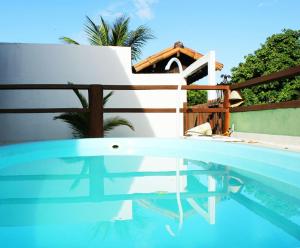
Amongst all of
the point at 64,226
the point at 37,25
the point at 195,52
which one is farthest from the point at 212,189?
the point at 37,25

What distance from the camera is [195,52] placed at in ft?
31.7

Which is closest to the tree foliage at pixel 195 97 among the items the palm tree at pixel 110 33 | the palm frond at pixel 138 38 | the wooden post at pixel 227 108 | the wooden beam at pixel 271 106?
the palm frond at pixel 138 38

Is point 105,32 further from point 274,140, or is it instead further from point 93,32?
point 274,140

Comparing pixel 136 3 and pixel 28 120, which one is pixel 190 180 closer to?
pixel 28 120

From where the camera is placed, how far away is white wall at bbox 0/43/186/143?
6840mm

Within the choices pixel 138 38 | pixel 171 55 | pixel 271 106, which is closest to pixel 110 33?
pixel 138 38

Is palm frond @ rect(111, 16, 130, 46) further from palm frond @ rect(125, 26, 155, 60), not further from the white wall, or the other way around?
the white wall

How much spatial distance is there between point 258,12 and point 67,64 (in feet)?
49.4

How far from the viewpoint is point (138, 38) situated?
1355 centimetres

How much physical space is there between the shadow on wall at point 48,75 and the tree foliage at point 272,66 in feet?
44.1

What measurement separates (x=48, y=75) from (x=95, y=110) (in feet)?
9.95

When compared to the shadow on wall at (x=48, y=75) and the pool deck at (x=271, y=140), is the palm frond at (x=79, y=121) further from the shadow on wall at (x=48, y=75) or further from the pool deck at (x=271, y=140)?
the pool deck at (x=271, y=140)

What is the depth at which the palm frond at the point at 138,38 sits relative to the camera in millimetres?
13453

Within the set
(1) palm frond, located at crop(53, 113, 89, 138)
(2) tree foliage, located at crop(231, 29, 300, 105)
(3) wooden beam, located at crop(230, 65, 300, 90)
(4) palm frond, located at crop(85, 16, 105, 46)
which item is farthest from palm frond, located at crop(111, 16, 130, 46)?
(3) wooden beam, located at crop(230, 65, 300, 90)
